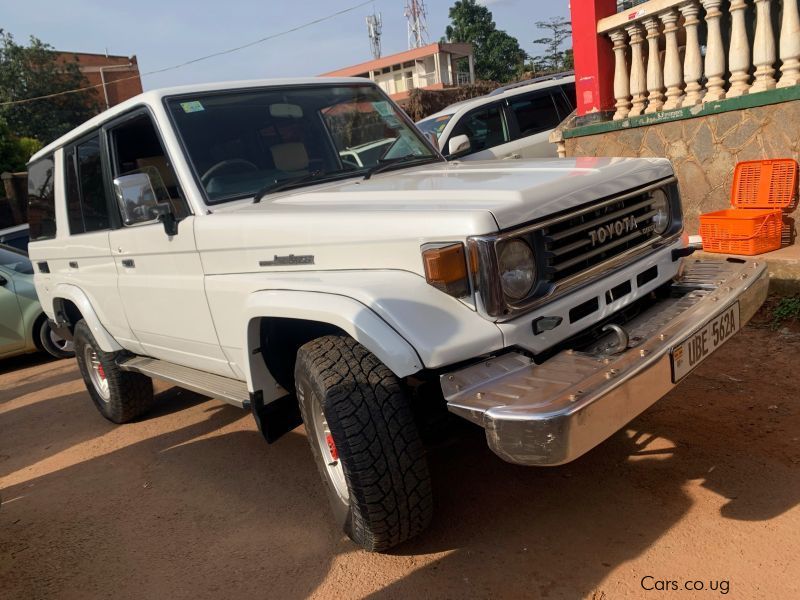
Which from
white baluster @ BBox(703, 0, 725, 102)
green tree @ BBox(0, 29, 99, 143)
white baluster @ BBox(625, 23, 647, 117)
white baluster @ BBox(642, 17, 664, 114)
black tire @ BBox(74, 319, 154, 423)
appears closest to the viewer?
black tire @ BBox(74, 319, 154, 423)

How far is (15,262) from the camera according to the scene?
8.04 meters

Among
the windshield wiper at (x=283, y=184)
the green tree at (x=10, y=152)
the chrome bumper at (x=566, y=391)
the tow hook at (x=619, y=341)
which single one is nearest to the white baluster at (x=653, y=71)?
the windshield wiper at (x=283, y=184)

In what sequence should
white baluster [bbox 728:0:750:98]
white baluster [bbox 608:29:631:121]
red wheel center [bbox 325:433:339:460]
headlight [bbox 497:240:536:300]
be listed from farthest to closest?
white baluster [bbox 608:29:631:121] → white baluster [bbox 728:0:750:98] → red wheel center [bbox 325:433:339:460] → headlight [bbox 497:240:536:300]

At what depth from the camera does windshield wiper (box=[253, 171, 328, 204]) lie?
10.4ft

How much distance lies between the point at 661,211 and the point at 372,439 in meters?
1.74

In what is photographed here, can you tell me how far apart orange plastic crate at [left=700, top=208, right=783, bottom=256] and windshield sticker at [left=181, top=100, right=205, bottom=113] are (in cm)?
395

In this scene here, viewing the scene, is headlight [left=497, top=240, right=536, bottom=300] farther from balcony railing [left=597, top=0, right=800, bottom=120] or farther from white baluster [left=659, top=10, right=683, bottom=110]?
white baluster [left=659, top=10, right=683, bottom=110]

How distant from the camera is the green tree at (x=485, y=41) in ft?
173

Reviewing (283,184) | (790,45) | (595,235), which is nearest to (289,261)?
(283,184)

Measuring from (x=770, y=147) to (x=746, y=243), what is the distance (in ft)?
2.98

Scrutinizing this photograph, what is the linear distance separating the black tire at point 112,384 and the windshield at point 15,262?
3613mm

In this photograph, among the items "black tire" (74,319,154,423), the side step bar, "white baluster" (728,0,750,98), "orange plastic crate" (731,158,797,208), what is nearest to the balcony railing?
"white baluster" (728,0,750,98)

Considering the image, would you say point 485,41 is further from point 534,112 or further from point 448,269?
point 448,269

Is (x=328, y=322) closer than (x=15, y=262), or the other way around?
(x=328, y=322)
